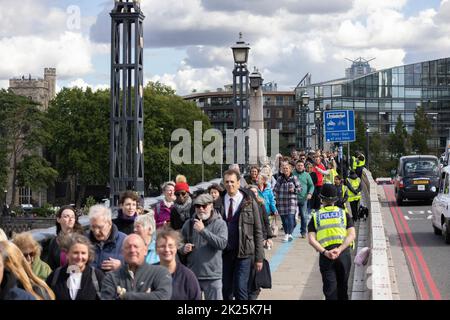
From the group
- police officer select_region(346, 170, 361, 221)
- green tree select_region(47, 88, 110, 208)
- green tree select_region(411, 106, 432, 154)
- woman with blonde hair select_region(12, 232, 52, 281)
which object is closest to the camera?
woman with blonde hair select_region(12, 232, 52, 281)

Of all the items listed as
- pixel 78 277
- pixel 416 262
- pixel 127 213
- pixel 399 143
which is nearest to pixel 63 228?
pixel 127 213

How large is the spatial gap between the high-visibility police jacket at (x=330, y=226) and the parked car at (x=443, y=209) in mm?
9715

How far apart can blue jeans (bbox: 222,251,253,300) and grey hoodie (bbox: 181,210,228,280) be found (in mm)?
1037

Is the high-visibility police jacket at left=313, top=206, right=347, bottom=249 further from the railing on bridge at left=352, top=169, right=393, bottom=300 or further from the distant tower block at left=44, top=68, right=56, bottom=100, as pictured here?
the distant tower block at left=44, top=68, right=56, bottom=100

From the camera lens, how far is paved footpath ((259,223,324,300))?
43.3 feet

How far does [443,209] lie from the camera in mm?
20234

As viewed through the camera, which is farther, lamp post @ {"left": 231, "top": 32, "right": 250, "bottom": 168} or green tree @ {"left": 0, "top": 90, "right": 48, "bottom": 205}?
green tree @ {"left": 0, "top": 90, "right": 48, "bottom": 205}

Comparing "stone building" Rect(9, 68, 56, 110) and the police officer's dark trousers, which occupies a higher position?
"stone building" Rect(9, 68, 56, 110)

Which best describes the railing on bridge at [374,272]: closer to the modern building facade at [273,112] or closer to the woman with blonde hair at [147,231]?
the woman with blonde hair at [147,231]

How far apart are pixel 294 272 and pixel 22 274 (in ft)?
31.4

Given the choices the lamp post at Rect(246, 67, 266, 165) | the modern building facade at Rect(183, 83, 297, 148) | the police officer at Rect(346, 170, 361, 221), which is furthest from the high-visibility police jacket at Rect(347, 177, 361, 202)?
the modern building facade at Rect(183, 83, 297, 148)

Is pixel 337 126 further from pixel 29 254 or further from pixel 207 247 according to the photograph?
pixel 29 254

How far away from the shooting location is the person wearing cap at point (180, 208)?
11859 millimetres
